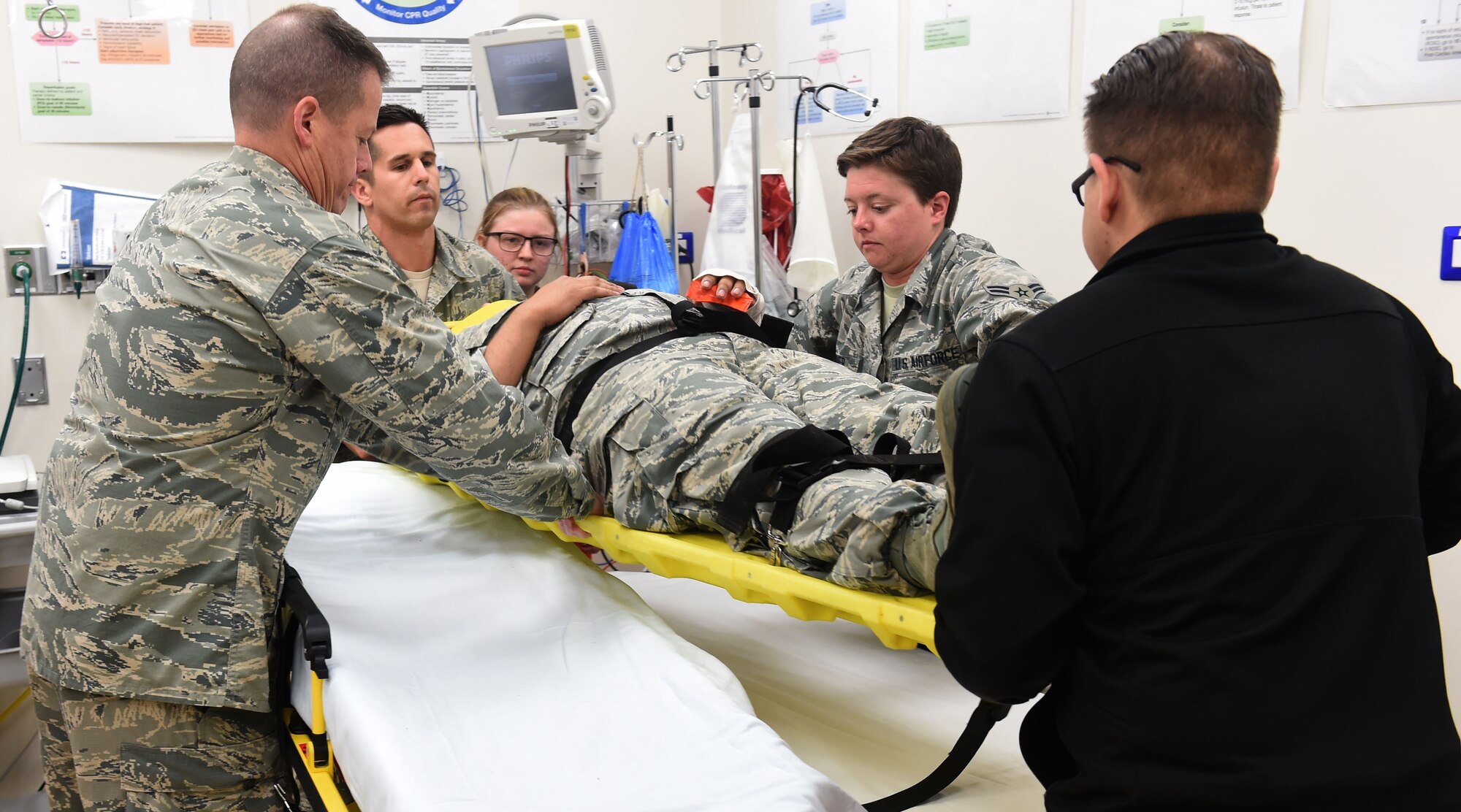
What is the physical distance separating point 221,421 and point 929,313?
1684mm

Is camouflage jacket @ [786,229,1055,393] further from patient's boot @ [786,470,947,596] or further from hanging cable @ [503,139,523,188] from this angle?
hanging cable @ [503,139,523,188]

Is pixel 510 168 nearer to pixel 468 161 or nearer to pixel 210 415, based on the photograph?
pixel 468 161

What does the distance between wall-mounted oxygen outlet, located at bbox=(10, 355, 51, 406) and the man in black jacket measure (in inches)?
124

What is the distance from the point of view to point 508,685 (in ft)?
5.14

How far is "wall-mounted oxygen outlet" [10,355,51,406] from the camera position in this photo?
317cm

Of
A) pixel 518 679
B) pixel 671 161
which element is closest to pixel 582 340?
pixel 518 679

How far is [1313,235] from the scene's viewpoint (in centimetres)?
249

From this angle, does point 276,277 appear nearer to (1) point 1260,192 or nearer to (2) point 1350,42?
(1) point 1260,192

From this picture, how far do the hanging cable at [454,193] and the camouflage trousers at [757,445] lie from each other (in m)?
1.97

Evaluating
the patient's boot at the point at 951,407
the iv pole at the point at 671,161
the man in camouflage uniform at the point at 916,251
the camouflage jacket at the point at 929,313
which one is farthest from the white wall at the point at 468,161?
the patient's boot at the point at 951,407

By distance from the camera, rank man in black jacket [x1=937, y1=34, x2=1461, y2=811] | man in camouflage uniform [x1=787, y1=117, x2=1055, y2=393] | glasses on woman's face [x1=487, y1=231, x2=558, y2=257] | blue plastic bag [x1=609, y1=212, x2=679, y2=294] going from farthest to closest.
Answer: blue plastic bag [x1=609, y1=212, x2=679, y2=294], glasses on woman's face [x1=487, y1=231, x2=558, y2=257], man in camouflage uniform [x1=787, y1=117, x2=1055, y2=393], man in black jacket [x1=937, y1=34, x2=1461, y2=811]

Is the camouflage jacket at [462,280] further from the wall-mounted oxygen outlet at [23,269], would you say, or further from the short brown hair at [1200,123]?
the short brown hair at [1200,123]

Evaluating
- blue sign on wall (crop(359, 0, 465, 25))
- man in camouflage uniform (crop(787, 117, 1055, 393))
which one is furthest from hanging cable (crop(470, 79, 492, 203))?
man in camouflage uniform (crop(787, 117, 1055, 393))

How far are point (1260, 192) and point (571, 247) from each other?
3017mm
